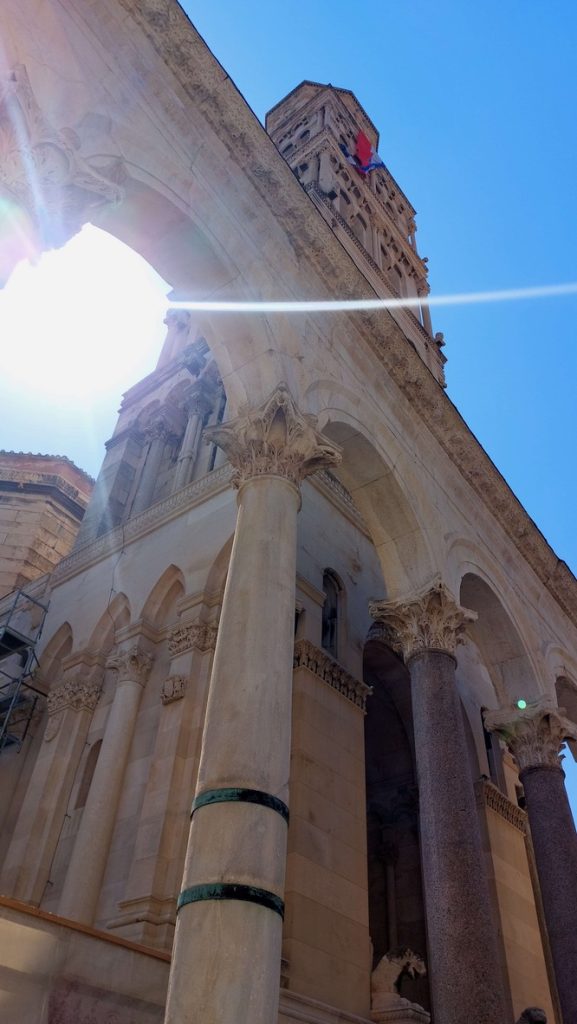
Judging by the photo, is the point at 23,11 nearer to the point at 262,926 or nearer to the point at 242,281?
the point at 242,281

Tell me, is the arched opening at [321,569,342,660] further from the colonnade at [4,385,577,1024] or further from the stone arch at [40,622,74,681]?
the stone arch at [40,622,74,681]

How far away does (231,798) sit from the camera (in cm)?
484

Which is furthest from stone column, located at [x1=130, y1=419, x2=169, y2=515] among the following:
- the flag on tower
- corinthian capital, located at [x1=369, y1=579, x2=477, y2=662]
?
the flag on tower

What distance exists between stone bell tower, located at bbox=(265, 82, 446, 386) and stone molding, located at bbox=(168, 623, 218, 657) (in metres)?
8.99

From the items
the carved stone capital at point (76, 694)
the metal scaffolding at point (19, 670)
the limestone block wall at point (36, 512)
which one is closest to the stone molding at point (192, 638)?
the carved stone capital at point (76, 694)

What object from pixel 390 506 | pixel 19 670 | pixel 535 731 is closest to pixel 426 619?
pixel 390 506

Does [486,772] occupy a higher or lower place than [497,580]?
lower

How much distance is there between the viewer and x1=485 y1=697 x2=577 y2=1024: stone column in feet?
29.8

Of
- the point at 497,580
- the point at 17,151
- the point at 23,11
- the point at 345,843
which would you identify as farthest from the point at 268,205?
the point at 345,843

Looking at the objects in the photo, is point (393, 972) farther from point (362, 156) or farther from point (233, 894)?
point (362, 156)

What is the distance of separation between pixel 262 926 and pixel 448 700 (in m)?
4.57

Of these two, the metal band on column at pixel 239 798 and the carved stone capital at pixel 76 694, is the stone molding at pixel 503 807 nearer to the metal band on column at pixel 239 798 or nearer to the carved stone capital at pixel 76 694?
the carved stone capital at pixel 76 694

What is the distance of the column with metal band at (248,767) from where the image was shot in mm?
4191

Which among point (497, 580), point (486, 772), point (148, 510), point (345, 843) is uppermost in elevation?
point (148, 510)
